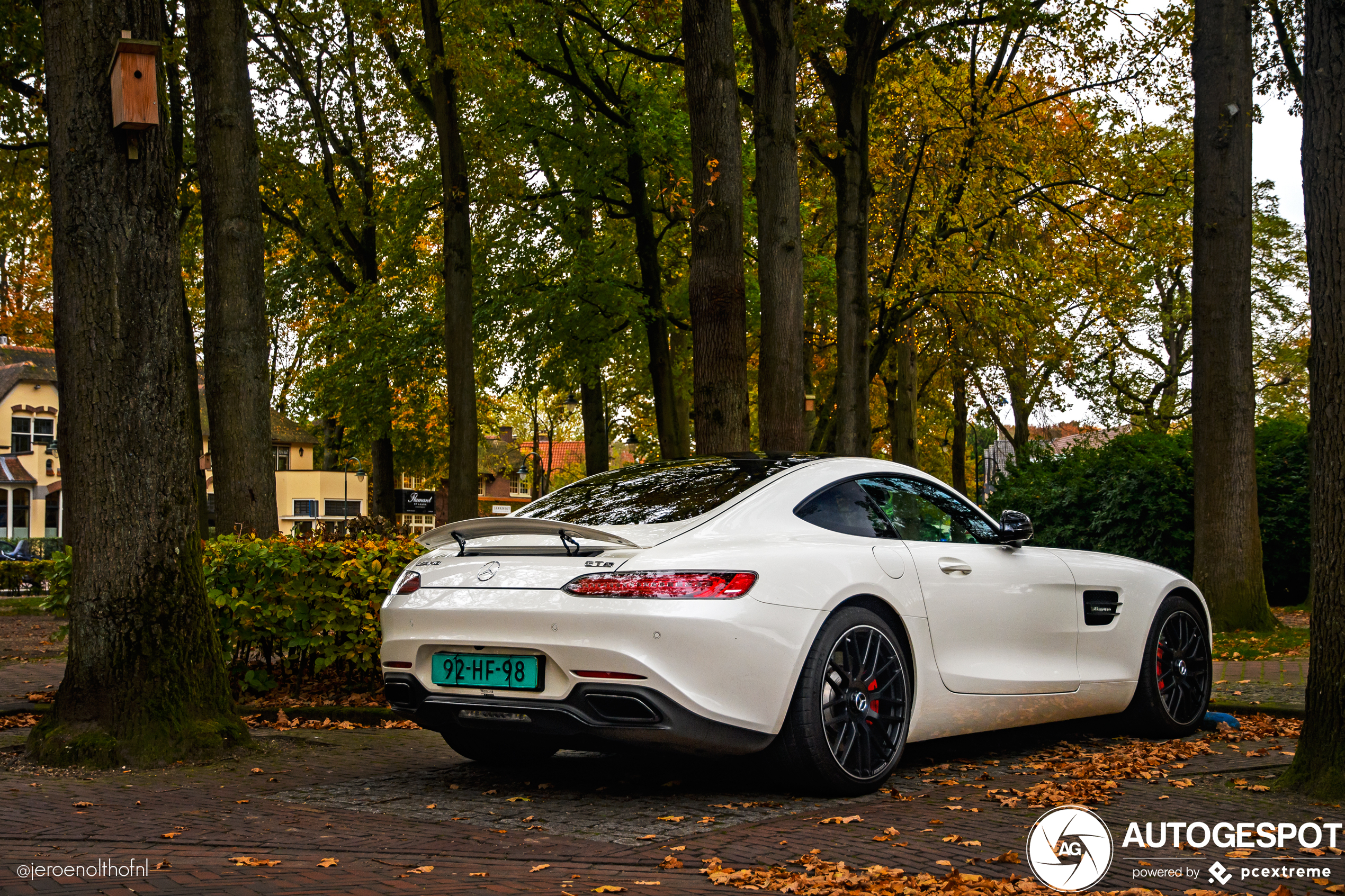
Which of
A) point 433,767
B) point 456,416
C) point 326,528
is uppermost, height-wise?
point 456,416

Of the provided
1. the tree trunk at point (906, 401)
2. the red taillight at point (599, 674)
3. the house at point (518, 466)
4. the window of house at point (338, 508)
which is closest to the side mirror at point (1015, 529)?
the red taillight at point (599, 674)

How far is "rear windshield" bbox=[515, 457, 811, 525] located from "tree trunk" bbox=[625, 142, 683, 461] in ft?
58.5

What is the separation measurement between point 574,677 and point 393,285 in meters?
23.5

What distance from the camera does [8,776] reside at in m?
6.10

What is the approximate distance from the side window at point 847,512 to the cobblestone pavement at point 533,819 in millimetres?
1131

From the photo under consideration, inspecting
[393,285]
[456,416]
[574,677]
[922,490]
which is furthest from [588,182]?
[574,677]

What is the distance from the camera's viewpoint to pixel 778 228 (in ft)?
40.2

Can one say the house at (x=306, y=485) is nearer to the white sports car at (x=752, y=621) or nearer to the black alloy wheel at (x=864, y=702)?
the white sports car at (x=752, y=621)

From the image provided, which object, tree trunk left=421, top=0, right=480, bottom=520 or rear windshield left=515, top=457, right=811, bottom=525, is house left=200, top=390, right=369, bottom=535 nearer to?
tree trunk left=421, top=0, right=480, bottom=520

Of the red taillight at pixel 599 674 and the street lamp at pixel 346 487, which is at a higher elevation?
the street lamp at pixel 346 487

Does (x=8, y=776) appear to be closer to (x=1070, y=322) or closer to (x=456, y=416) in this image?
(x=456, y=416)

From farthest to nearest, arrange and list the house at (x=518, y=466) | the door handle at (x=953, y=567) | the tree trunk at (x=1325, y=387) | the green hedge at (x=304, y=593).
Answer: the house at (x=518, y=466)
the green hedge at (x=304, y=593)
the door handle at (x=953, y=567)
the tree trunk at (x=1325, y=387)

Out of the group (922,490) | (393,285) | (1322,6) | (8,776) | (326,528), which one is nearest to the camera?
(1322,6)

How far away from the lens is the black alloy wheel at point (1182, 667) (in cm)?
708
